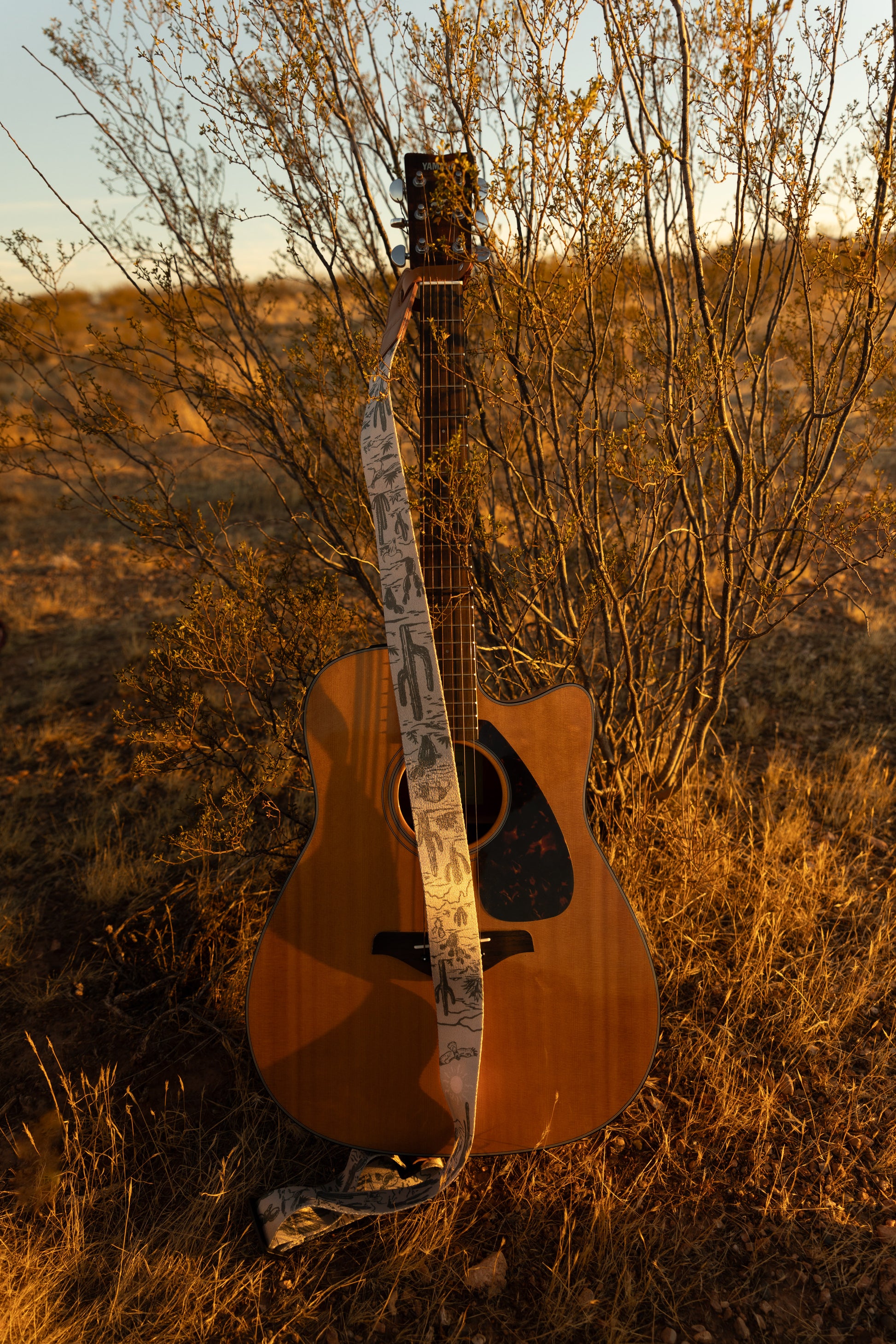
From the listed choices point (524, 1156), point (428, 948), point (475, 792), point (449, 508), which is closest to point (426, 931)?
point (428, 948)

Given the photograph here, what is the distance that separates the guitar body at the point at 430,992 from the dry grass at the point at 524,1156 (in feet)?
0.82

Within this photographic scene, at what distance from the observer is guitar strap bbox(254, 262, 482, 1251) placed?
153cm

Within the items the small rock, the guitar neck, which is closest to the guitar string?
the guitar neck

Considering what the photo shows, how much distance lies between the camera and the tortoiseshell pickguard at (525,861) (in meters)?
1.69

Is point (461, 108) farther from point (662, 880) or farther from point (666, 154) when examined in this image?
point (662, 880)

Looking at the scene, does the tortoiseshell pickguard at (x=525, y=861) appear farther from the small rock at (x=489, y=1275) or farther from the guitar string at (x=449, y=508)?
the small rock at (x=489, y=1275)

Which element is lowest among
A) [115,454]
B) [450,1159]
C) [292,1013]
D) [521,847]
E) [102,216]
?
[450,1159]

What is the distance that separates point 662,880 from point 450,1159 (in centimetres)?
122

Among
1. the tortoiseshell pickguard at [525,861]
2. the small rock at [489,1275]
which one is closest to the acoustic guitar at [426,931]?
the tortoiseshell pickguard at [525,861]

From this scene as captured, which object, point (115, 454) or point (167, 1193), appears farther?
point (115, 454)

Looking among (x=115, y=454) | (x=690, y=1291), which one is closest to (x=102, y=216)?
(x=690, y=1291)

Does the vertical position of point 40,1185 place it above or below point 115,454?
below

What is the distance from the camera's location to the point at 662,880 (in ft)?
8.22

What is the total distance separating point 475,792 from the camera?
1780mm
